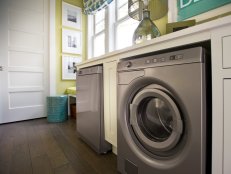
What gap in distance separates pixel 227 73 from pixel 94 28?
2.93 metres

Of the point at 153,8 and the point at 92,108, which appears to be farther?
the point at 153,8

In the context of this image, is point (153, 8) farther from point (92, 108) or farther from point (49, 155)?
point (49, 155)

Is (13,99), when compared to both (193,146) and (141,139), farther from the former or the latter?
(193,146)

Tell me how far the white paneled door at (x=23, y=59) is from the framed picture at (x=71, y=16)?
1.03ft

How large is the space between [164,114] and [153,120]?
0.09 metres

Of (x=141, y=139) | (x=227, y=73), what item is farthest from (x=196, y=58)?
(x=141, y=139)

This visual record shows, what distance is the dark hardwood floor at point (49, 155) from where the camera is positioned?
1057 millimetres

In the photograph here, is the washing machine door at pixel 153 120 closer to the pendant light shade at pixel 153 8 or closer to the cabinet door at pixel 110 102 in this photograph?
the cabinet door at pixel 110 102

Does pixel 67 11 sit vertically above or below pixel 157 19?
above

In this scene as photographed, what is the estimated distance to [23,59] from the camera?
2455mm

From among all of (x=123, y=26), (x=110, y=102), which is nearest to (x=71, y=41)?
(x=123, y=26)

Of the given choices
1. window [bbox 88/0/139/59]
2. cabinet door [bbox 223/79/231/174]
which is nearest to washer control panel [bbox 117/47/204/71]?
cabinet door [bbox 223/79/231/174]

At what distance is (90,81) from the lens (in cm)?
135

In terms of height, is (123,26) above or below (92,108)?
above
